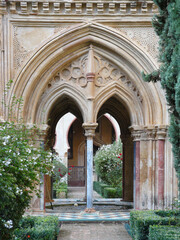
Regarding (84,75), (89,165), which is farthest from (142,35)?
(89,165)

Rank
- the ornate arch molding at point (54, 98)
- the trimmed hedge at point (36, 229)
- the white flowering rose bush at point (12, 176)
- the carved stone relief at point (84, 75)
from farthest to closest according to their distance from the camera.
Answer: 1. the carved stone relief at point (84, 75)
2. the ornate arch molding at point (54, 98)
3. the trimmed hedge at point (36, 229)
4. the white flowering rose bush at point (12, 176)

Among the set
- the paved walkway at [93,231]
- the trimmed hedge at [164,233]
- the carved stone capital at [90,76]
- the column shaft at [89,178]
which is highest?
the carved stone capital at [90,76]

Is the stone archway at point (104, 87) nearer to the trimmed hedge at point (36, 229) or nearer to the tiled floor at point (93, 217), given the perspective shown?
the tiled floor at point (93, 217)

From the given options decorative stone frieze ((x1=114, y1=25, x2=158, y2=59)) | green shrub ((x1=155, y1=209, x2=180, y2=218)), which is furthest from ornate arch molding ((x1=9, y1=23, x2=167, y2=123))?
green shrub ((x1=155, y1=209, x2=180, y2=218))

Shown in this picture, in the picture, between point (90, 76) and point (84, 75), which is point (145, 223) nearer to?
point (90, 76)

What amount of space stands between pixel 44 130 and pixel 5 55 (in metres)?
2.15

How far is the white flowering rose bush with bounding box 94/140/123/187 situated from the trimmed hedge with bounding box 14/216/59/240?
11474mm

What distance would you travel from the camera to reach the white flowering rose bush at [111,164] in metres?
19.0

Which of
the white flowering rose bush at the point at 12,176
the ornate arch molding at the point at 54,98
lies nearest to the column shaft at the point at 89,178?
the ornate arch molding at the point at 54,98

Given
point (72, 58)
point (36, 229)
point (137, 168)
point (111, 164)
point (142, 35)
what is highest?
point (142, 35)

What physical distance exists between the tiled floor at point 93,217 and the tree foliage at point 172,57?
3652 millimetres

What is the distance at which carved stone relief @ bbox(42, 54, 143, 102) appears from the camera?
1075cm

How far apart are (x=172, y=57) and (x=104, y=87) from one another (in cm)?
426

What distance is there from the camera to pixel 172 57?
658cm
